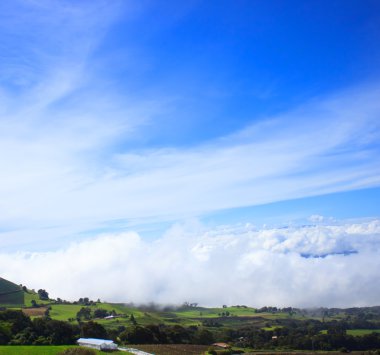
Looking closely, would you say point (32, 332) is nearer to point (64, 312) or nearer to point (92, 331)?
point (92, 331)

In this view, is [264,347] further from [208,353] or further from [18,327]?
[18,327]

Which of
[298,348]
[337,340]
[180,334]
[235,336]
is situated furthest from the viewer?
[235,336]

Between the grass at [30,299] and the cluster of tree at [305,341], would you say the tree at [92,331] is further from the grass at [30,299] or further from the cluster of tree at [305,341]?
the grass at [30,299]

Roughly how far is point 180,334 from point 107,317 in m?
77.8

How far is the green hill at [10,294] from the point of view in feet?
525

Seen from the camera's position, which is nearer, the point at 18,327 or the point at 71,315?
the point at 18,327

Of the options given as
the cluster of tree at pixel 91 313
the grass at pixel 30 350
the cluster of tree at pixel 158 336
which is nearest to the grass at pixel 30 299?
the cluster of tree at pixel 91 313

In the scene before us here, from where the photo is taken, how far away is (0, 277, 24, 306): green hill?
160 meters

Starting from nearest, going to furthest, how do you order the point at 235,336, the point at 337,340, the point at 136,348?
1. the point at 136,348
2. the point at 337,340
3. the point at 235,336

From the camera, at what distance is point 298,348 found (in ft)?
393

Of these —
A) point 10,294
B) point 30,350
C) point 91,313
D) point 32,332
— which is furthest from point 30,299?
point 30,350

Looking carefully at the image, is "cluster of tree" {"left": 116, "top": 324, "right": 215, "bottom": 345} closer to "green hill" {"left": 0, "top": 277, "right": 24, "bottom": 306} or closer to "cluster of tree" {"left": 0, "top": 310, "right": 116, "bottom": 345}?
"cluster of tree" {"left": 0, "top": 310, "right": 116, "bottom": 345}

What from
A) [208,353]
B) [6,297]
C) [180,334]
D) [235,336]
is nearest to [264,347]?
[235,336]

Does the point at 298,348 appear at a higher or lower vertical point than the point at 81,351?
lower
